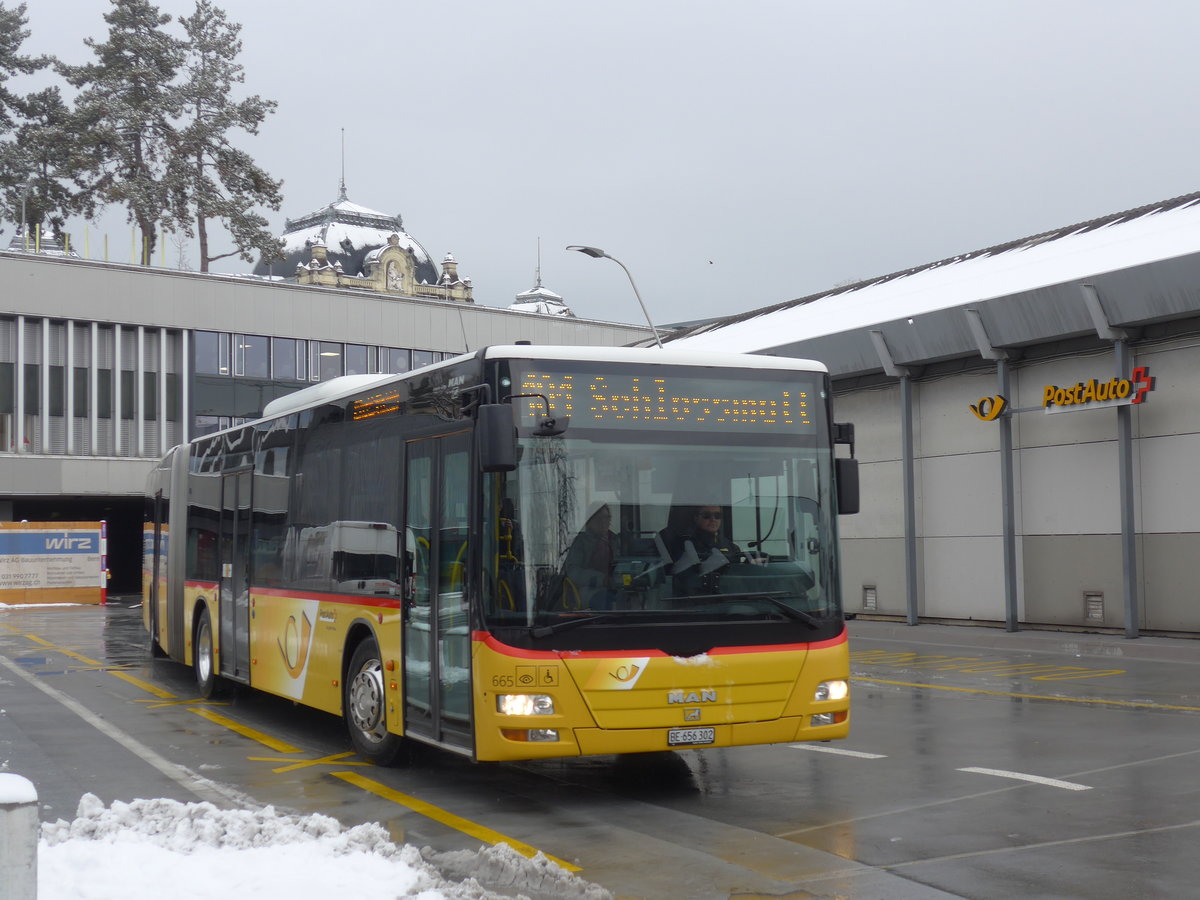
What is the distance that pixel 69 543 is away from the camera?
3878 cm

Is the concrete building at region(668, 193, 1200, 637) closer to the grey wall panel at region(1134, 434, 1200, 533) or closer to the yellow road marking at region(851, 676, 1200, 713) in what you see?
the grey wall panel at region(1134, 434, 1200, 533)

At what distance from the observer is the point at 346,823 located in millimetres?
8273

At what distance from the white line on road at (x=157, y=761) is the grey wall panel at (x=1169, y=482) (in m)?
15.5

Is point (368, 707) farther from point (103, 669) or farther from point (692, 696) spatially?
point (103, 669)

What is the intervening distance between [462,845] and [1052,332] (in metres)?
17.4

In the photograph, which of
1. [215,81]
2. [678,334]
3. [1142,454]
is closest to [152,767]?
[1142,454]

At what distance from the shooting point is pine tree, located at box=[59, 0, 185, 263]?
5688cm

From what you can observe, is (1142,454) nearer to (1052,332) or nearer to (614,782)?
(1052,332)

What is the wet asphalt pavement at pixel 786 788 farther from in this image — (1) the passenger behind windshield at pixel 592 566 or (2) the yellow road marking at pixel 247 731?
(1) the passenger behind windshield at pixel 592 566

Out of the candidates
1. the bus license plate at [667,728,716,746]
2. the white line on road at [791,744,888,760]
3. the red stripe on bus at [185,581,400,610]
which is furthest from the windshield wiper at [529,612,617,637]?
the white line on road at [791,744,888,760]

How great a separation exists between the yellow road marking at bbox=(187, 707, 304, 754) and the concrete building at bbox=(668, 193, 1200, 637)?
45.8ft

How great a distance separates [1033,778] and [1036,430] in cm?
1516

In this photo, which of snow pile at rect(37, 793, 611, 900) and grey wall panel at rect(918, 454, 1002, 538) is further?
grey wall panel at rect(918, 454, 1002, 538)

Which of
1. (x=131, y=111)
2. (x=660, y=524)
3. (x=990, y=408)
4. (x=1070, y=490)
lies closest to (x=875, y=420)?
(x=990, y=408)
